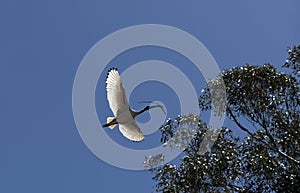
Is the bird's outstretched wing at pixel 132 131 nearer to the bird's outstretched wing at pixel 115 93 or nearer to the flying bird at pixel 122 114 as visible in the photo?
the flying bird at pixel 122 114

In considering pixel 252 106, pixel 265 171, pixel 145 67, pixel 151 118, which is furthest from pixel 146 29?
pixel 265 171

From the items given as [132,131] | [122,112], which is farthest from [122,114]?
[132,131]

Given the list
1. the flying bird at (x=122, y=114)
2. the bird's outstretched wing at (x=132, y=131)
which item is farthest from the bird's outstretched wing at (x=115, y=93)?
the bird's outstretched wing at (x=132, y=131)

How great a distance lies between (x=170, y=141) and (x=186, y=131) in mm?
417

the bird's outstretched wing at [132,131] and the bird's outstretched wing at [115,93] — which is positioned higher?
the bird's outstretched wing at [115,93]

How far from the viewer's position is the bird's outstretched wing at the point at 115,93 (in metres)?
10.8

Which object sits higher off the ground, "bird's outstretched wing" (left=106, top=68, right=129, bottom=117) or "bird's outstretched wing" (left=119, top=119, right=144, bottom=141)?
"bird's outstretched wing" (left=106, top=68, right=129, bottom=117)

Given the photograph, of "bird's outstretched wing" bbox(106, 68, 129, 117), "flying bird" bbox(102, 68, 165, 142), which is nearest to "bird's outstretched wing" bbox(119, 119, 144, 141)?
"flying bird" bbox(102, 68, 165, 142)

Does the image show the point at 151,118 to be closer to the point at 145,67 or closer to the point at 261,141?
the point at 145,67

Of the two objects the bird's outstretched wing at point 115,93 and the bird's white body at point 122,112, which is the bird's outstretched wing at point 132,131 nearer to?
the bird's white body at point 122,112

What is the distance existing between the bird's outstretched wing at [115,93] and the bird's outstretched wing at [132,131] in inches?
10.4

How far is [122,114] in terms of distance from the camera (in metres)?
10.8

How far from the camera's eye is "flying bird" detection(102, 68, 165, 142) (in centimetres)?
1080

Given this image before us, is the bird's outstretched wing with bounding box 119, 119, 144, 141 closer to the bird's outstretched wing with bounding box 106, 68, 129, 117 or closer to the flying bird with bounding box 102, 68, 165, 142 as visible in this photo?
the flying bird with bounding box 102, 68, 165, 142
